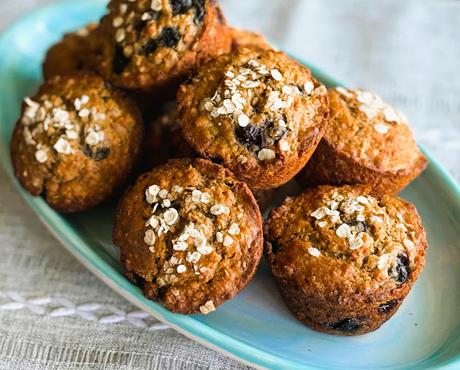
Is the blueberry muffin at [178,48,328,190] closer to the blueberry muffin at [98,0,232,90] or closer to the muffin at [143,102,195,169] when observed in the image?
the blueberry muffin at [98,0,232,90]

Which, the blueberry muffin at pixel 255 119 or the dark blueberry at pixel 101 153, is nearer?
the blueberry muffin at pixel 255 119

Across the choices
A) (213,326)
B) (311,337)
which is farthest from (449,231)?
(213,326)

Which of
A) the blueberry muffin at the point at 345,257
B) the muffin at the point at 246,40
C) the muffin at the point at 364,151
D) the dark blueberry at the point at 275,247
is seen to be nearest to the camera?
the blueberry muffin at the point at 345,257

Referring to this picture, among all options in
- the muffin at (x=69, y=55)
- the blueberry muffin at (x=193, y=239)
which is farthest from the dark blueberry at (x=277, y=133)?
the muffin at (x=69, y=55)

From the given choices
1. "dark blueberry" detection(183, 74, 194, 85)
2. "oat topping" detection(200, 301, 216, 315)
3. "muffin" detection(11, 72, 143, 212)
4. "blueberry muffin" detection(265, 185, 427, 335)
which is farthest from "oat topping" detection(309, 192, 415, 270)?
"muffin" detection(11, 72, 143, 212)

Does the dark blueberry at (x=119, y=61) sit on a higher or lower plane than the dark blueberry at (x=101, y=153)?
higher

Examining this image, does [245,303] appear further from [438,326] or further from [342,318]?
[438,326]

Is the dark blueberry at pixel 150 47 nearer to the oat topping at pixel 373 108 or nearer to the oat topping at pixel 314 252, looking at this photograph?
the oat topping at pixel 373 108
